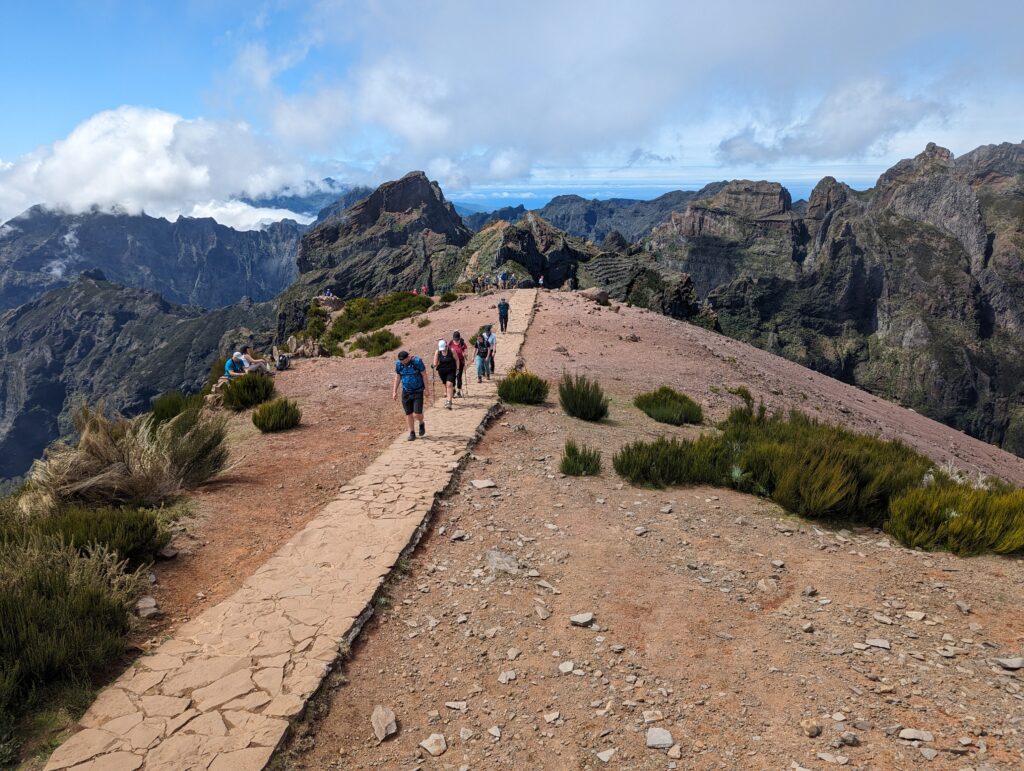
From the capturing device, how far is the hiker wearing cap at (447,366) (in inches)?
497

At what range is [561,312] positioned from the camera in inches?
1173

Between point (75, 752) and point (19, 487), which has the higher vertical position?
point (19, 487)

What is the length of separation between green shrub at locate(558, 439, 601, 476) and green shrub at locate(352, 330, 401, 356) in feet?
54.4

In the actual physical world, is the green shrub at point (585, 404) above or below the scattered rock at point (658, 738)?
above

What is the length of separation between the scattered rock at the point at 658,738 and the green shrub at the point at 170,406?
11082 mm

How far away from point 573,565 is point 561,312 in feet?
79.8

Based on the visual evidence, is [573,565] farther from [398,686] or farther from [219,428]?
[219,428]

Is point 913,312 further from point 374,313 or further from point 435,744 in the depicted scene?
point 435,744

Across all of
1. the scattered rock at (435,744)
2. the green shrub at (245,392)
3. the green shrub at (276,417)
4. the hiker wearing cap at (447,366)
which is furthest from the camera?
the green shrub at (245,392)

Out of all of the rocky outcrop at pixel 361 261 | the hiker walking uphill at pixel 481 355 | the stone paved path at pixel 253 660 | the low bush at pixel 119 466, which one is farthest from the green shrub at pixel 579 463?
the rocky outcrop at pixel 361 261

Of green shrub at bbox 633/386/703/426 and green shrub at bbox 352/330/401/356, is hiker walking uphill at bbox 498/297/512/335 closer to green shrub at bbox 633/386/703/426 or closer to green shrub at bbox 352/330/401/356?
green shrub at bbox 352/330/401/356

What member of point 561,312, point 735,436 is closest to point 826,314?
point 561,312

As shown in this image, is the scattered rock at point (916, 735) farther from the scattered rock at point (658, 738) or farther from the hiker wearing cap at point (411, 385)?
the hiker wearing cap at point (411, 385)

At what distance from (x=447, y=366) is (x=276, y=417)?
376 cm
